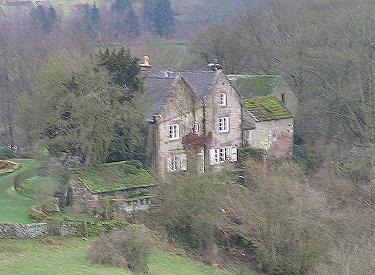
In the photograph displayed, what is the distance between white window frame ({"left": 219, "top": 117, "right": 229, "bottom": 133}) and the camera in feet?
147

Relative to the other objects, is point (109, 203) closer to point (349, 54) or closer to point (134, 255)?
point (134, 255)

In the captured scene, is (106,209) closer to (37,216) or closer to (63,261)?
(37,216)

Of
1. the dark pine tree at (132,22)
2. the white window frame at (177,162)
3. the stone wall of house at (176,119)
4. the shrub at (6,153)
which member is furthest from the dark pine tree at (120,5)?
the white window frame at (177,162)

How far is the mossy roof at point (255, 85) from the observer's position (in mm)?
51531

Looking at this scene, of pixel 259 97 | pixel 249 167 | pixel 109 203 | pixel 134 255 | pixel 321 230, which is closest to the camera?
pixel 134 255

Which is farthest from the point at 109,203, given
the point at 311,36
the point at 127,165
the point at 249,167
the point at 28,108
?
the point at 311,36

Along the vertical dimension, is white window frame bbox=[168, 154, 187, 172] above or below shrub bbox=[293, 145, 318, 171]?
below

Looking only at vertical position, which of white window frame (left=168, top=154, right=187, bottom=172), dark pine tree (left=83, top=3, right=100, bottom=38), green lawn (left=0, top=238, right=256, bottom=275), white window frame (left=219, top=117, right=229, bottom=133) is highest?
dark pine tree (left=83, top=3, right=100, bottom=38)

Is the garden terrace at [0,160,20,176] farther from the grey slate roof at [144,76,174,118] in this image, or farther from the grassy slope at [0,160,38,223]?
the grey slate roof at [144,76,174,118]

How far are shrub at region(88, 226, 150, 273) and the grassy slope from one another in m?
5.91

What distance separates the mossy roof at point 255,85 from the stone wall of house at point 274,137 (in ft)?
12.2

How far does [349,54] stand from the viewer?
4706 cm

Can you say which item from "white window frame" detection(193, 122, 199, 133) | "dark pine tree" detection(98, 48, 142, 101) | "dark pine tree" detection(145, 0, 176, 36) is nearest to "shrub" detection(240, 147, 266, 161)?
"white window frame" detection(193, 122, 199, 133)

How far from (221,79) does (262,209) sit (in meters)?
13.1
